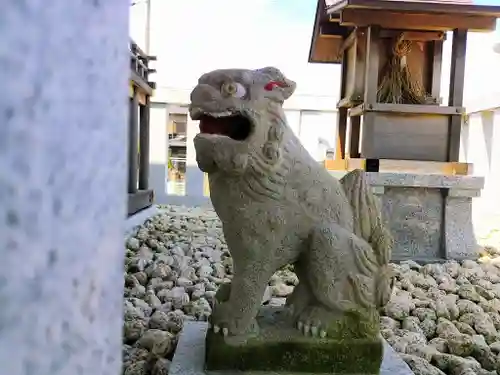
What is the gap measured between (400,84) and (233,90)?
7.91ft

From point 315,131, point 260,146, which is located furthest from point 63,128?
point 315,131

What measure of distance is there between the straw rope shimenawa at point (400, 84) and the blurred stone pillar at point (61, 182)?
325 cm

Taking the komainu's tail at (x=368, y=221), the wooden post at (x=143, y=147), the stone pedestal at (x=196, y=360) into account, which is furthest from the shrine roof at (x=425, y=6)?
the wooden post at (x=143, y=147)

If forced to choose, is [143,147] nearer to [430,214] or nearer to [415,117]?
[415,117]

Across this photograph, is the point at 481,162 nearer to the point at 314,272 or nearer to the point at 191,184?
the point at 191,184

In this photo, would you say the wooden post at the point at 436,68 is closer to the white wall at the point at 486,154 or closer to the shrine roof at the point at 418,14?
the shrine roof at the point at 418,14

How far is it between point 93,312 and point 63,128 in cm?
8

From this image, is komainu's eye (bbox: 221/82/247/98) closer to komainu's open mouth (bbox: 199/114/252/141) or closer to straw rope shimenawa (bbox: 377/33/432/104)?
komainu's open mouth (bbox: 199/114/252/141)

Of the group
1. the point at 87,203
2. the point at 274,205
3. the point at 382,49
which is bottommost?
the point at 274,205

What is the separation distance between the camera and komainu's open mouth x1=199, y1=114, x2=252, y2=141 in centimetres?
119

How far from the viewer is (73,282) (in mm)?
199

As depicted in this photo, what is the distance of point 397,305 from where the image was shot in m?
2.02

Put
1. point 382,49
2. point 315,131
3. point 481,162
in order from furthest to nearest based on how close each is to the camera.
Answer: point 315,131 → point 481,162 → point 382,49

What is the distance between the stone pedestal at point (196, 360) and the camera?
4.09 ft
